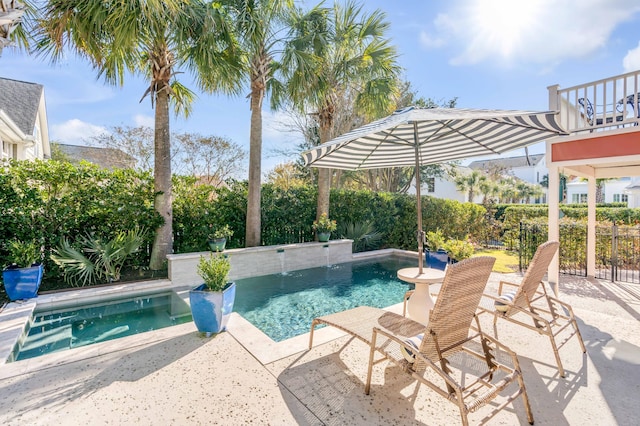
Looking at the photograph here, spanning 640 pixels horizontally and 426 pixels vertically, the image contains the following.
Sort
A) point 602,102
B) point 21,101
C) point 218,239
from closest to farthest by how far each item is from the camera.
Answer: point 602,102, point 218,239, point 21,101

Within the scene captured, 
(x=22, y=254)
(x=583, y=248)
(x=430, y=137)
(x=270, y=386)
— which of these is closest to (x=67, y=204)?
(x=22, y=254)

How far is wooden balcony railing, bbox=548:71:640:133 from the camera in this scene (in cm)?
545

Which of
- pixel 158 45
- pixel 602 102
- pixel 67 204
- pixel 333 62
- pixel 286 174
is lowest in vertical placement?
pixel 67 204

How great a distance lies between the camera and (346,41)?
9602 mm

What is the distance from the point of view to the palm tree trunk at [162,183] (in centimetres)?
746

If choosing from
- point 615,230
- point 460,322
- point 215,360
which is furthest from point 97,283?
point 615,230

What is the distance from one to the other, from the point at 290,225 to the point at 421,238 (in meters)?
6.09

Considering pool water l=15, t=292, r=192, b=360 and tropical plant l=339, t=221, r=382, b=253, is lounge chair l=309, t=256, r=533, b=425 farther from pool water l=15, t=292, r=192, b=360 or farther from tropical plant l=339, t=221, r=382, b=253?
tropical plant l=339, t=221, r=382, b=253

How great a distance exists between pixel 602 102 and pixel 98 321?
9.84m

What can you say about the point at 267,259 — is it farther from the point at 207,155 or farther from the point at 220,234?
the point at 207,155

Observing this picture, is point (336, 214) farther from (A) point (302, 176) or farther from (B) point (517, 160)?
(B) point (517, 160)

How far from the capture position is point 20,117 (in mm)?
13695

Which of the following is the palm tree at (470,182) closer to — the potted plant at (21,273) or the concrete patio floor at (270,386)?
the concrete patio floor at (270,386)

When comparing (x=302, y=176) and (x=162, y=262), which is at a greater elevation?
(x=302, y=176)
